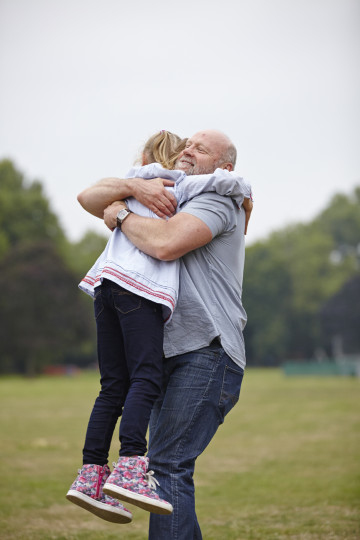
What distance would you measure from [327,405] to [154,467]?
20297mm

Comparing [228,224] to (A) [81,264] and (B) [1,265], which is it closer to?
(B) [1,265]

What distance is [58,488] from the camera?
8.45m

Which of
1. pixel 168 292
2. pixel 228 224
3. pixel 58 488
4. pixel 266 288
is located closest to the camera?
pixel 168 292

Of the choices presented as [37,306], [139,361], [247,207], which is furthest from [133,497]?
[37,306]

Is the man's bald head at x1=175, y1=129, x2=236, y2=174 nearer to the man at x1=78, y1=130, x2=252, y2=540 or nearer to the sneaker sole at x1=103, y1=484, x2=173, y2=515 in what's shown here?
the man at x1=78, y1=130, x2=252, y2=540

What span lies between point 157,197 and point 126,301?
20.7 inches

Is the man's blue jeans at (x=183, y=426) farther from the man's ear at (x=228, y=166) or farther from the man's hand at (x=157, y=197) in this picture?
the man's ear at (x=228, y=166)

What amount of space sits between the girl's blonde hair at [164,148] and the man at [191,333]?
1.02ft

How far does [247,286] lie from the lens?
78625 mm

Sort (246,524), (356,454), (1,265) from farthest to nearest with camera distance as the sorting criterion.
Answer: (1,265) → (356,454) → (246,524)

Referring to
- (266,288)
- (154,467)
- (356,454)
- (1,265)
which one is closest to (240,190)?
(154,467)

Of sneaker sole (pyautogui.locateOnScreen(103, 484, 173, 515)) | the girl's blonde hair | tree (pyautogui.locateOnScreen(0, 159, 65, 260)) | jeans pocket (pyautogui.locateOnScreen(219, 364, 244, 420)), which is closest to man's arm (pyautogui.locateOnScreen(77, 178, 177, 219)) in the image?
the girl's blonde hair

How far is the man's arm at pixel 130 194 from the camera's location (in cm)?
341

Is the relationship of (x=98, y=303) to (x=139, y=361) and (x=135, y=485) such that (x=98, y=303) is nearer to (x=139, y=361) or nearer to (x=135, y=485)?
(x=139, y=361)
